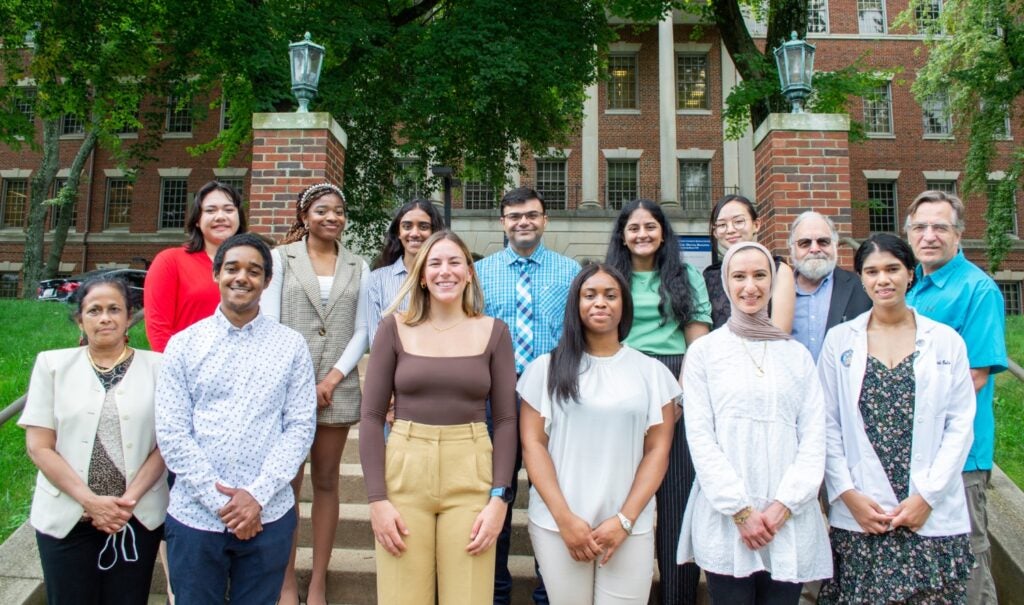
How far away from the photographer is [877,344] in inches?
116

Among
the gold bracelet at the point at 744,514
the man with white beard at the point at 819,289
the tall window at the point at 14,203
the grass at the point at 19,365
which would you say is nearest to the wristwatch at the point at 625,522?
the gold bracelet at the point at 744,514

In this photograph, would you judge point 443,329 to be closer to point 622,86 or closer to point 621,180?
point 621,180

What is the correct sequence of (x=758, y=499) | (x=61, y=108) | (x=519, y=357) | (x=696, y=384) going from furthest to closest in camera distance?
(x=61, y=108) → (x=519, y=357) → (x=696, y=384) → (x=758, y=499)

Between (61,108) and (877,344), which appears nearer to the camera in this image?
(877,344)

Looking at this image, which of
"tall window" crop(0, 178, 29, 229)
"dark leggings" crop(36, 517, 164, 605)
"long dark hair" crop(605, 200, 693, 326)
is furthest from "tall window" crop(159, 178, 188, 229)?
"long dark hair" crop(605, 200, 693, 326)

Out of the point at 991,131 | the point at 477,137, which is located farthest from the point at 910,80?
the point at 477,137

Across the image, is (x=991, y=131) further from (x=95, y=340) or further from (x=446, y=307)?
(x=95, y=340)

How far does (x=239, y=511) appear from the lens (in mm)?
2625

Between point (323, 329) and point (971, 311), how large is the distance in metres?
3.23

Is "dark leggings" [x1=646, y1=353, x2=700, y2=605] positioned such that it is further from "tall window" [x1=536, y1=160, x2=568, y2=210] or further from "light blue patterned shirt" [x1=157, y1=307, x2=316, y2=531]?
"tall window" [x1=536, y1=160, x2=568, y2=210]

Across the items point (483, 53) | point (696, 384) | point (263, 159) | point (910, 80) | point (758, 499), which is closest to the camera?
point (758, 499)

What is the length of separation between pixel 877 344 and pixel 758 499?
0.92 metres

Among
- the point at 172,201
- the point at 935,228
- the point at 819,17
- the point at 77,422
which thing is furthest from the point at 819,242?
the point at 172,201

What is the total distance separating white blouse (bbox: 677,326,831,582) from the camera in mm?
2656
